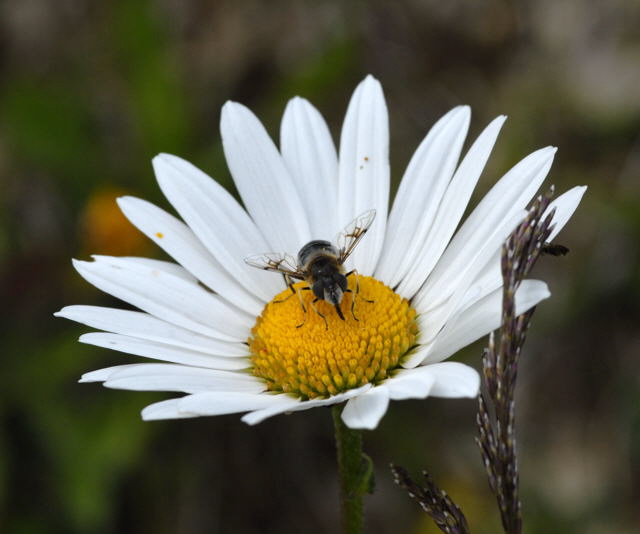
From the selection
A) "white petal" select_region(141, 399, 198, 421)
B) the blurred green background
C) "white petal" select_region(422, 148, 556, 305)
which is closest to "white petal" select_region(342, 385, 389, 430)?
"white petal" select_region(141, 399, 198, 421)

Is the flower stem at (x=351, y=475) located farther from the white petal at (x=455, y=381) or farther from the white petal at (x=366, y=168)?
the white petal at (x=366, y=168)

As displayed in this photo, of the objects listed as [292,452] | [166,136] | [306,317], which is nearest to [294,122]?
[306,317]

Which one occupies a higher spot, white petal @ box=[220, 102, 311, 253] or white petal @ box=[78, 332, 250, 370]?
white petal @ box=[220, 102, 311, 253]

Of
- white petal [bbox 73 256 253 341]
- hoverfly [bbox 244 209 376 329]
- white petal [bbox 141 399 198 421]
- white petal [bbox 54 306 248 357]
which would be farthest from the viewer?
white petal [bbox 73 256 253 341]

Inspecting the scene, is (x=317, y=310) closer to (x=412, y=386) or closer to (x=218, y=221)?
(x=218, y=221)

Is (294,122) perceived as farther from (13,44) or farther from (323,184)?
(13,44)

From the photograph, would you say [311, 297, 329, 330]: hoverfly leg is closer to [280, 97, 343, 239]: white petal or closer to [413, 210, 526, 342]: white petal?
[413, 210, 526, 342]: white petal
